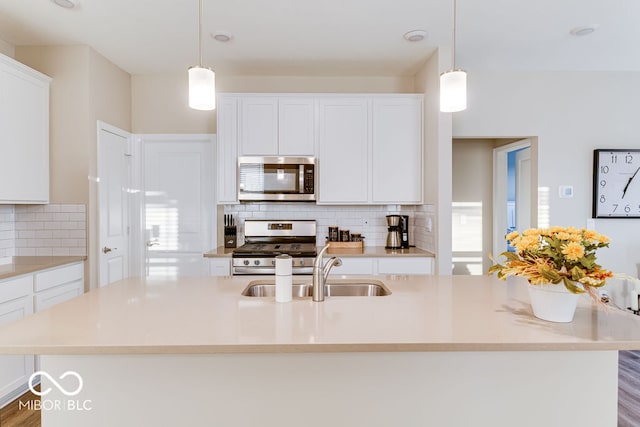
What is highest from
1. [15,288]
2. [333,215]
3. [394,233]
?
[333,215]

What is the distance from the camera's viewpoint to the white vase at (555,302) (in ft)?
4.38

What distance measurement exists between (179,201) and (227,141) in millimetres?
888

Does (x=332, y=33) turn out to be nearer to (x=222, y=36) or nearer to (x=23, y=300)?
(x=222, y=36)

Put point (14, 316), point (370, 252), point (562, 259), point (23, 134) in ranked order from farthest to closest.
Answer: point (370, 252) → point (23, 134) → point (14, 316) → point (562, 259)

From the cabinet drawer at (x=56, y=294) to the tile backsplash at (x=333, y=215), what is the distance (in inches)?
58.2

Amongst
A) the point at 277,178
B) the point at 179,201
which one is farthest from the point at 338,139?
the point at 179,201

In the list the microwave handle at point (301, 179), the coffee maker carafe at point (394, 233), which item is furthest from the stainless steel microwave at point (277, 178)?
the coffee maker carafe at point (394, 233)

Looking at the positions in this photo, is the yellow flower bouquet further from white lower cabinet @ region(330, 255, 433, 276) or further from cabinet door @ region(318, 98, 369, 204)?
cabinet door @ region(318, 98, 369, 204)

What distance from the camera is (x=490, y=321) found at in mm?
1382

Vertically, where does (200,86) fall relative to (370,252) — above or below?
above

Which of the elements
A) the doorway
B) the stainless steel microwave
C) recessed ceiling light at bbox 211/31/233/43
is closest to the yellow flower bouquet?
the stainless steel microwave

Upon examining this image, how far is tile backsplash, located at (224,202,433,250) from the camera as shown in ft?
12.9

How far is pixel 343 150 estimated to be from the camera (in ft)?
11.9

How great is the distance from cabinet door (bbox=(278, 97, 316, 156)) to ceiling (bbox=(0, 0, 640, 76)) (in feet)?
1.28
